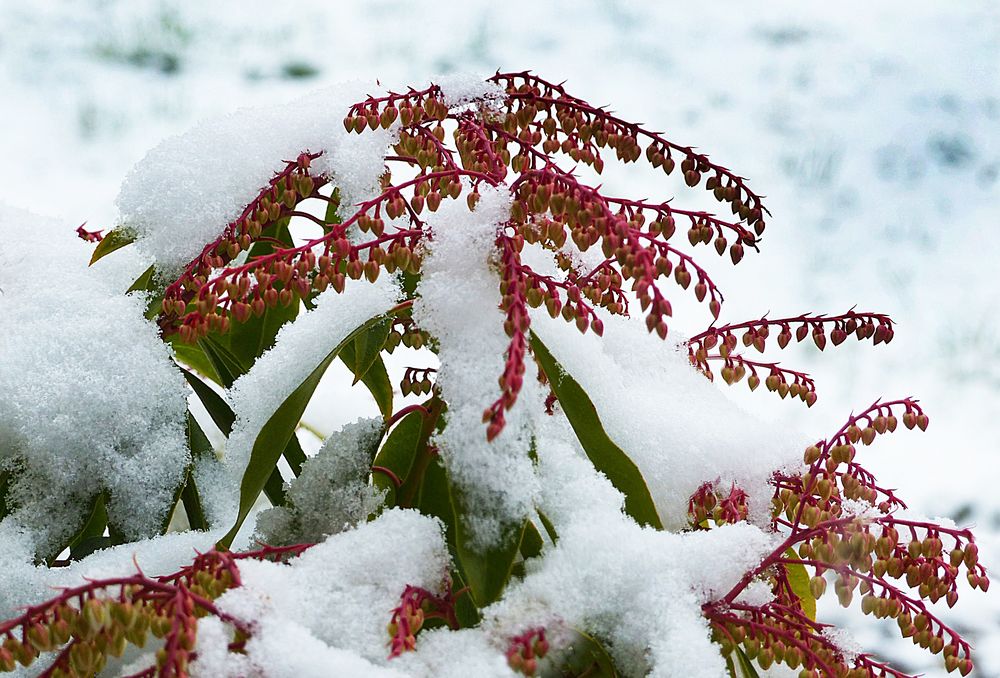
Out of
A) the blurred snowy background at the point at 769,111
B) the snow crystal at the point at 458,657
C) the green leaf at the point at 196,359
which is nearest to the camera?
the snow crystal at the point at 458,657

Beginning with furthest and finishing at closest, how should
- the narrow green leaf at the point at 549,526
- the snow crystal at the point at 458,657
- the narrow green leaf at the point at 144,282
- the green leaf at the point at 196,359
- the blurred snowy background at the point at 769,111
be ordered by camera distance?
1. the blurred snowy background at the point at 769,111
2. the green leaf at the point at 196,359
3. the narrow green leaf at the point at 144,282
4. the narrow green leaf at the point at 549,526
5. the snow crystal at the point at 458,657

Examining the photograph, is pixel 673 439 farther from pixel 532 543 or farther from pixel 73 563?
pixel 73 563

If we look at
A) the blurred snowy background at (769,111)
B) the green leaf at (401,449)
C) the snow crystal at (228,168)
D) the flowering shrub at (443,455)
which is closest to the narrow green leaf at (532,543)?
the flowering shrub at (443,455)

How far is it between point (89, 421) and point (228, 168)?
0.17 meters

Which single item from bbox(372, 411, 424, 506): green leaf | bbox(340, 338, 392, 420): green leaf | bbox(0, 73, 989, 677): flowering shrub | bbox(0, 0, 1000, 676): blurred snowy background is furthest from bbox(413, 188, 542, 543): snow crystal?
bbox(0, 0, 1000, 676): blurred snowy background

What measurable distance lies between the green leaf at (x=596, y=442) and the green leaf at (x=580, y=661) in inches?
3.6

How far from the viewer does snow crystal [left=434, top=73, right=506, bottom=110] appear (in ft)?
2.06

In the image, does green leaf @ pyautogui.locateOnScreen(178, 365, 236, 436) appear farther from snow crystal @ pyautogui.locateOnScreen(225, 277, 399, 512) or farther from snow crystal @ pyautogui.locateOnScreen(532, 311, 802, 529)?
snow crystal @ pyautogui.locateOnScreen(532, 311, 802, 529)

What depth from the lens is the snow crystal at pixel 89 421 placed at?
62 cm

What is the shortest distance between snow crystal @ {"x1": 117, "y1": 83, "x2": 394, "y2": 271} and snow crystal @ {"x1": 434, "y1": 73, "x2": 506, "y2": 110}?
0.05 m

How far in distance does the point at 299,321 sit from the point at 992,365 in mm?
1803

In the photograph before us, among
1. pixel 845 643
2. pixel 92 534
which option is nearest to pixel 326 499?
pixel 92 534

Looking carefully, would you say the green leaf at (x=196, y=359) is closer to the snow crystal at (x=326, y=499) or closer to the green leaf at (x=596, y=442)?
the snow crystal at (x=326, y=499)

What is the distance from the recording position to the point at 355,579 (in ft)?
1.74
